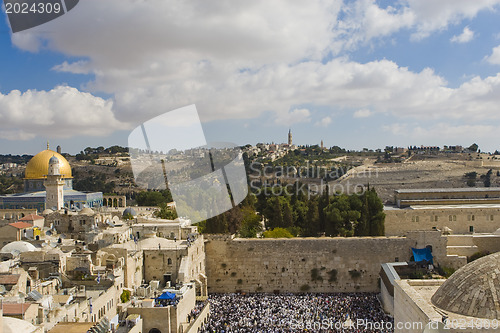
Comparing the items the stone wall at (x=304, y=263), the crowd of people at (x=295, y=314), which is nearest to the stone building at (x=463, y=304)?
the crowd of people at (x=295, y=314)

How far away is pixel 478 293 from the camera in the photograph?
20.5ft

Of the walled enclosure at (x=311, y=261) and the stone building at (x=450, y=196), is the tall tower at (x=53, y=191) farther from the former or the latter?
the stone building at (x=450, y=196)

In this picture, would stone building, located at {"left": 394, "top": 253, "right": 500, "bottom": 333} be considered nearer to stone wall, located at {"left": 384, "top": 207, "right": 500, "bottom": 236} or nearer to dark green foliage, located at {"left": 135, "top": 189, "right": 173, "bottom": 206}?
stone wall, located at {"left": 384, "top": 207, "right": 500, "bottom": 236}

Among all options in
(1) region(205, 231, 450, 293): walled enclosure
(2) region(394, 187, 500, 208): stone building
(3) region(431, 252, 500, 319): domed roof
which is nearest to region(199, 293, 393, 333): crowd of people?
(1) region(205, 231, 450, 293): walled enclosure

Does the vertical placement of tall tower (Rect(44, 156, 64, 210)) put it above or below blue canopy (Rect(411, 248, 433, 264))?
above

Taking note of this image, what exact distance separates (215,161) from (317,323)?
19275mm

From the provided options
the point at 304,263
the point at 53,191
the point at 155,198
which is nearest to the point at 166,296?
the point at 304,263

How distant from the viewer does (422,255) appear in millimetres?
21469

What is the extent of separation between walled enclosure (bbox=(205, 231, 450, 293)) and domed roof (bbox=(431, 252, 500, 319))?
14889 millimetres

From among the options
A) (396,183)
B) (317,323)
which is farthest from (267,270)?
(396,183)

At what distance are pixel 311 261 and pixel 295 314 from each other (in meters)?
4.08

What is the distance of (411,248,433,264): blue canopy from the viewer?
21391 millimetres

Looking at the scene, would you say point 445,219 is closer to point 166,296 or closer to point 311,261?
point 311,261

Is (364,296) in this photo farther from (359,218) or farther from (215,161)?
(215,161)
